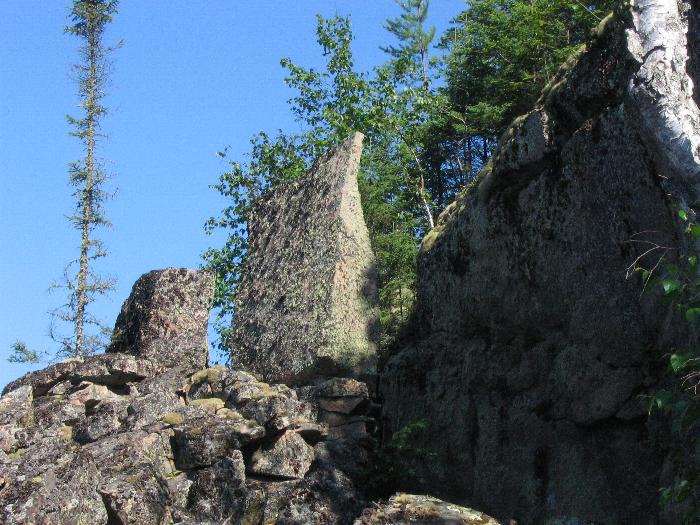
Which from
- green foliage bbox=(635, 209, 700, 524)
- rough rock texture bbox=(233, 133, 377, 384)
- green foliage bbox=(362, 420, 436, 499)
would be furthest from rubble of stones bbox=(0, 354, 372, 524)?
green foliage bbox=(635, 209, 700, 524)

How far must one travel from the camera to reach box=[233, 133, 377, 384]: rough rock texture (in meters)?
10.7

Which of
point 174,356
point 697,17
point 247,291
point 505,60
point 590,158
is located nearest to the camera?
point 697,17

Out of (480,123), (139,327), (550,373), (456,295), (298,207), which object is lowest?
(550,373)

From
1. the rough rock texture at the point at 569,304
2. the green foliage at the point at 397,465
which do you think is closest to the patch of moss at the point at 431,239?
the rough rock texture at the point at 569,304

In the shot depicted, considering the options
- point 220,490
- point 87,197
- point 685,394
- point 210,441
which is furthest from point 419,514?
point 87,197

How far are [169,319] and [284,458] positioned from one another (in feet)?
10.2

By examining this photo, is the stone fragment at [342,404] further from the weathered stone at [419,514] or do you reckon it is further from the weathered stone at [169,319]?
the weathered stone at [419,514]

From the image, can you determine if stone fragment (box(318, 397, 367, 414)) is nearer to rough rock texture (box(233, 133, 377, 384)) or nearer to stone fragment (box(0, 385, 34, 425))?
rough rock texture (box(233, 133, 377, 384))

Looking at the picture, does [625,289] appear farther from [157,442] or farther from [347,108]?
[347,108]

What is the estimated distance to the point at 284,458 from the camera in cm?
912

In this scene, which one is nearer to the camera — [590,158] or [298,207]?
[590,158]

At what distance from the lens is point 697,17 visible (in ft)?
24.5

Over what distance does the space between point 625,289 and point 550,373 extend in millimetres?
1103

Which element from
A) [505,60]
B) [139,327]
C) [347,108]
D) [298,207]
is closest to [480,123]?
[505,60]
